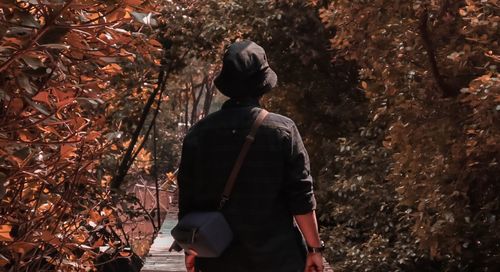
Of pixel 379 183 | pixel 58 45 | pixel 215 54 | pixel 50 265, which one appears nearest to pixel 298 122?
pixel 215 54

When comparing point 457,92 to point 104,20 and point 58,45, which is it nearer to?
point 104,20

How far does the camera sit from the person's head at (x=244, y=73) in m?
3.97

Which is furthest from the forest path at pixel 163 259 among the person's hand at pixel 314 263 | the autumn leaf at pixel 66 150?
the autumn leaf at pixel 66 150

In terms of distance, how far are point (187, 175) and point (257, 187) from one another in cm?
34

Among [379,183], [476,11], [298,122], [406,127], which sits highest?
[476,11]

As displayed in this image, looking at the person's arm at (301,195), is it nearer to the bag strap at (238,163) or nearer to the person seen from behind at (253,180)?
the person seen from behind at (253,180)

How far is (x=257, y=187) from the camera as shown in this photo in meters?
3.87

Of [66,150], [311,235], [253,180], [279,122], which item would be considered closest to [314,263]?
[311,235]

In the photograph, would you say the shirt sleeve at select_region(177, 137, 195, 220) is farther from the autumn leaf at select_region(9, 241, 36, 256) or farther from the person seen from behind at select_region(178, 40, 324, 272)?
the autumn leaf at select_region(9, 241, 36, 256)

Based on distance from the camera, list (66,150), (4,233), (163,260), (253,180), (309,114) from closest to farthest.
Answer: (4,233) < (66,150) < (253,180) < (163,260) < (309,114)

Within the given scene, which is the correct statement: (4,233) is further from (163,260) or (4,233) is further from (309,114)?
(309,114)

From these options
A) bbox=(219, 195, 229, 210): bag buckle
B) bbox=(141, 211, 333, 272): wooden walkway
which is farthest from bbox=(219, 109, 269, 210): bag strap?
bbox=(141, 211, 333, 272): wooden walkway

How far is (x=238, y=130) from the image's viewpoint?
392cm

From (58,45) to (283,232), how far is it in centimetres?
155
